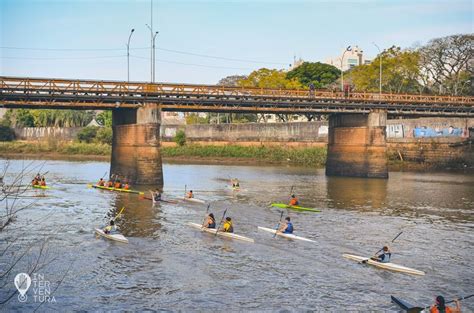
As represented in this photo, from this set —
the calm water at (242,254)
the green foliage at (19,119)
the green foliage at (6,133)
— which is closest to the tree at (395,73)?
the calm water at (242,254)

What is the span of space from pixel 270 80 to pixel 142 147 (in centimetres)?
7894

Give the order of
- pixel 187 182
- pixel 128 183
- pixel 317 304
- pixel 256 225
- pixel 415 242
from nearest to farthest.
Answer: pixel 317 304
pixel 415 242
pixel 256 225
pixel 128 183
pixel 187 182

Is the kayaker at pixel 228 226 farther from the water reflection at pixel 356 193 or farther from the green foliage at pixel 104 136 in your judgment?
the green foliage at pixel 104 136

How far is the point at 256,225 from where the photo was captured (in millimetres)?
40250

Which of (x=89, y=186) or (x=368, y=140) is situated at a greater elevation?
(x=368, y=140)

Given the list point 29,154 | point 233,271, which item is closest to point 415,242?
point 233,271

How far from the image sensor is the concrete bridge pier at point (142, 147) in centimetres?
5888

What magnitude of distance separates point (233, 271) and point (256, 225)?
1248cm

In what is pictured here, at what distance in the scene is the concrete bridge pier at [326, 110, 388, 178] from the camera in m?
72.7

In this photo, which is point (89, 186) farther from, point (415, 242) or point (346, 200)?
point (415, 242)

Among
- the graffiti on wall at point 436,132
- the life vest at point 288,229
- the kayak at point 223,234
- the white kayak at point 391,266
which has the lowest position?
the white kayak at point 391,266

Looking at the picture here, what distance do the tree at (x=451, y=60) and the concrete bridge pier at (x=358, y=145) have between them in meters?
34.5

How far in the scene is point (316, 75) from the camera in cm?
13825

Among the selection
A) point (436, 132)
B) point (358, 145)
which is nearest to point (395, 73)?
point (436, 132)
